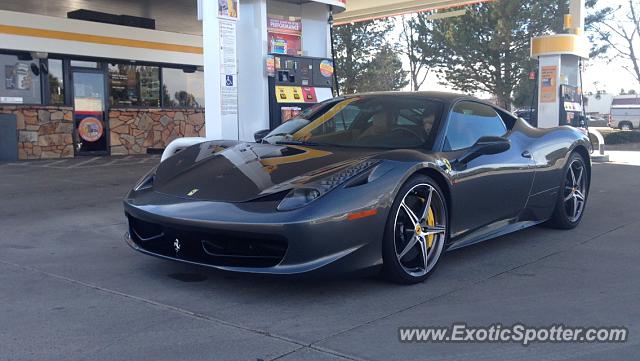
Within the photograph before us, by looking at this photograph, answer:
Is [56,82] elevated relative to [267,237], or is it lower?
elevated

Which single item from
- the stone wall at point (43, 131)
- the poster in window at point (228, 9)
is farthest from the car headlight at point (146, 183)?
the stone wall at point (43, 131)

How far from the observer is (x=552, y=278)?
4.41 meters

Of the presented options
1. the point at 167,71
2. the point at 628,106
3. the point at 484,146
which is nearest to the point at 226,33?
the point at 484,146

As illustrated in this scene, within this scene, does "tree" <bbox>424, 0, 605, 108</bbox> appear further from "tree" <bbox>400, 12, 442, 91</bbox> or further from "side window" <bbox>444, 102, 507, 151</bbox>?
"side window" <bbox>444, 102, 507, 151</bbox>

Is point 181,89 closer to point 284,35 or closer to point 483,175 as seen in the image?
point 284,35

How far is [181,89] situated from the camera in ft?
57.8

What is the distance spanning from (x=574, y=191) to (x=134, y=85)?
12801 millimetres

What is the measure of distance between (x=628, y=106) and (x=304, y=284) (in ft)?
149

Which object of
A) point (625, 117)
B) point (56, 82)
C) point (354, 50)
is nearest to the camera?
point (56, 82)

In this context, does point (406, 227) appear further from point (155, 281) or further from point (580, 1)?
point (580, 1)

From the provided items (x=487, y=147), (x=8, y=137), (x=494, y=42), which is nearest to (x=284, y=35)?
(x=487, y=147)

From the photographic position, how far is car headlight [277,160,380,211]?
3724 mm

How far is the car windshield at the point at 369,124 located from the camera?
479 cm

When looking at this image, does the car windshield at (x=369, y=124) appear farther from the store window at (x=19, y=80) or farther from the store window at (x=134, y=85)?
the store window at (x=134, y=85)
